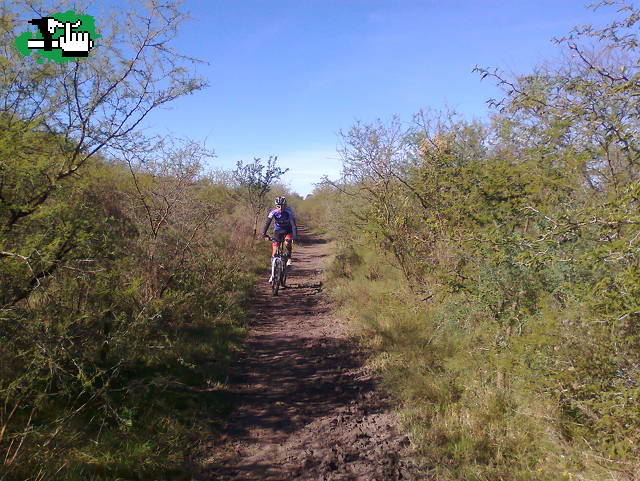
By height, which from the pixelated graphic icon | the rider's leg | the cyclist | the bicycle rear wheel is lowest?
the bicycle rear wheel

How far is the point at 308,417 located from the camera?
12.4ft

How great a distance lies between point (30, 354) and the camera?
9.93ft

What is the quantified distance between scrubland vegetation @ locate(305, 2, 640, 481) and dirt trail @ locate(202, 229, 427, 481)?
32cm

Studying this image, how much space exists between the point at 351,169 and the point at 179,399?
17.8ft

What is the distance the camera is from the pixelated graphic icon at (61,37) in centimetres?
356

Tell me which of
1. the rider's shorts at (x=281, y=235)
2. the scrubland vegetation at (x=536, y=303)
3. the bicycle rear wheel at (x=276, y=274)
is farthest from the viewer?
the rider's shorts at (x=281, y=235)

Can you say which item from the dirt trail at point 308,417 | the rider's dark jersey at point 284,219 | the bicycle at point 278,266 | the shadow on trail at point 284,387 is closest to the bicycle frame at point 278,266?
the bicycle at point 278,266

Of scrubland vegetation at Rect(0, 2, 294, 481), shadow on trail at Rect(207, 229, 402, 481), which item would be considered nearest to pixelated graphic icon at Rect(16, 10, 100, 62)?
scrubland vegetation at Rect(0, 2, 294, 481)

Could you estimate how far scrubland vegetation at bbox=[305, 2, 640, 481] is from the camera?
2.61 metres

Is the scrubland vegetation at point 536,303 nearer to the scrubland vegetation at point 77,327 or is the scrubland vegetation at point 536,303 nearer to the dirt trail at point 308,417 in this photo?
the dirt trail at point 308,417

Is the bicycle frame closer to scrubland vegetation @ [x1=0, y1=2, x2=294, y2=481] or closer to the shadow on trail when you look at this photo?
the shadow on trail

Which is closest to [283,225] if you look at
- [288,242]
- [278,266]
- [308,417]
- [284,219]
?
[284,219]

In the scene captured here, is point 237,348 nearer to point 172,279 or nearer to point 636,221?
point 172,279

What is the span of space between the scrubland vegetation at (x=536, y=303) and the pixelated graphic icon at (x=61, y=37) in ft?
12.9
